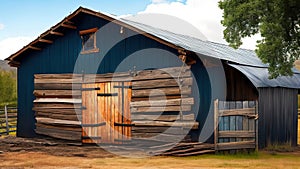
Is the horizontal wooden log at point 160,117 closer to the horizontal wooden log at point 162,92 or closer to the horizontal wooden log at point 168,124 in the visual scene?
the horizontal wooden log at point 168,124

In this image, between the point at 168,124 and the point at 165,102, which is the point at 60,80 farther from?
the point at 168,124

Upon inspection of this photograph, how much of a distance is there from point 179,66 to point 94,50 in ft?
13.7

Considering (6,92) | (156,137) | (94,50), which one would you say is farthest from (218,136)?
(6,92)

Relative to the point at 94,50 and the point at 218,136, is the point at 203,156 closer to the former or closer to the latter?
the point at 218,136

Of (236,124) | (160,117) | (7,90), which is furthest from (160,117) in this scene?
(7,90)

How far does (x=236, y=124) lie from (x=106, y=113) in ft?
17.5

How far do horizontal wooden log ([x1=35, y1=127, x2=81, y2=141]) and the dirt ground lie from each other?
1525 millimetres

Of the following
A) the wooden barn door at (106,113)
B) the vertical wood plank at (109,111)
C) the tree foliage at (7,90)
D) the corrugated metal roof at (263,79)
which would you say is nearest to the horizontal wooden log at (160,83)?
the wooden barn door at (106,113)

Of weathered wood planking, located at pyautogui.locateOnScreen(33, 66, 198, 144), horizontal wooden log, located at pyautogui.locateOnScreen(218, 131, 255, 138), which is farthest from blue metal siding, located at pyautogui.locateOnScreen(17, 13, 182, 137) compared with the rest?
horizontal wooden log, located at pyautogui.locateOnScreen(218, 131, 255, 138)

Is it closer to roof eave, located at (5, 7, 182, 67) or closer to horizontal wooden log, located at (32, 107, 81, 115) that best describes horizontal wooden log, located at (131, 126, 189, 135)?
roof eave, located at (5, 7, 182, 67)

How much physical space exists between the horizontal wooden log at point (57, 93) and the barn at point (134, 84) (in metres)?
0.04

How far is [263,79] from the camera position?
16.0 meters

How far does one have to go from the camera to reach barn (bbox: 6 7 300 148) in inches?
569

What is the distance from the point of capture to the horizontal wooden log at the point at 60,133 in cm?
1755
